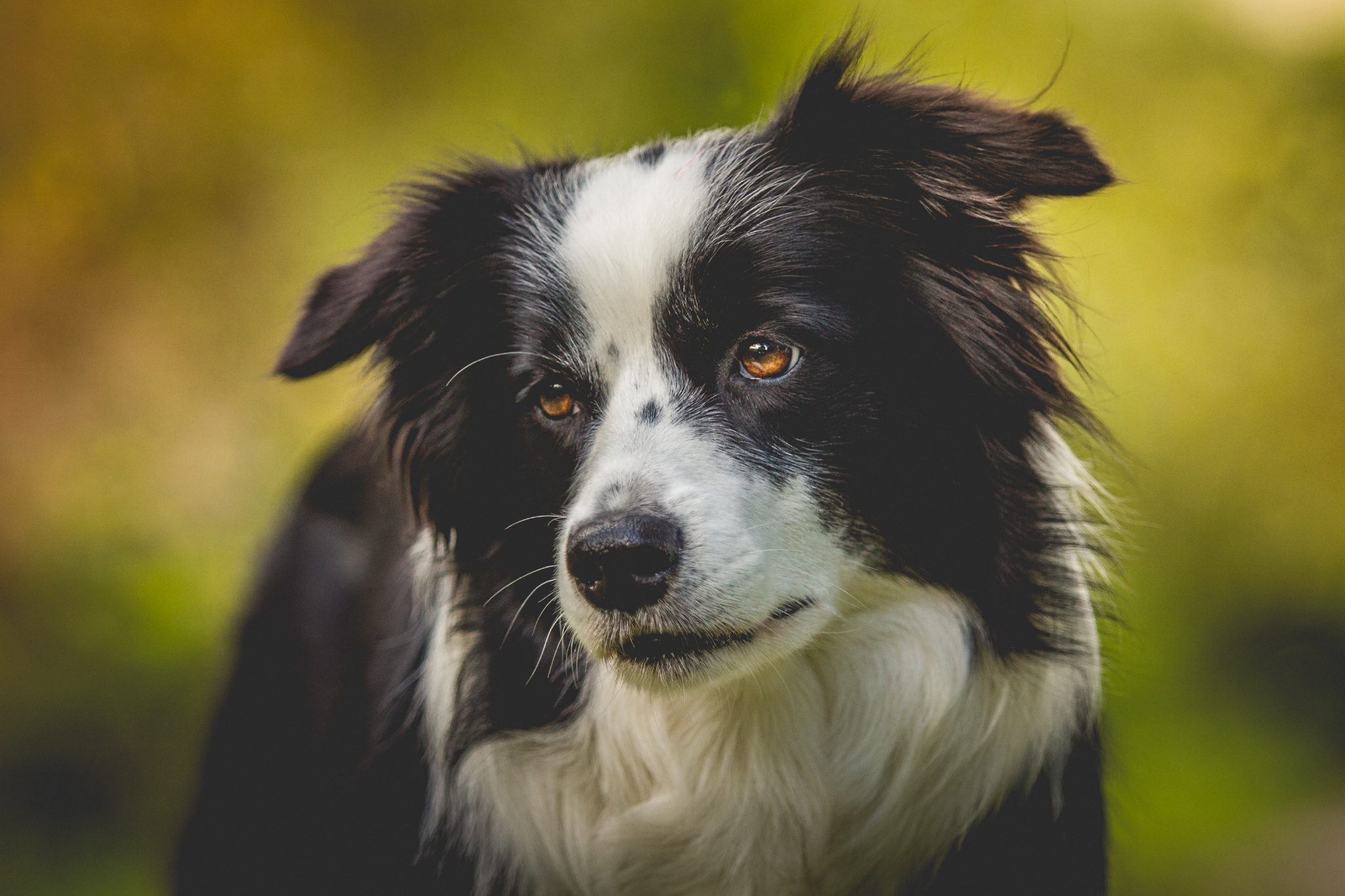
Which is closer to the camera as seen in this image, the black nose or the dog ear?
the black nose

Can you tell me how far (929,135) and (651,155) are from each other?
2.03ft

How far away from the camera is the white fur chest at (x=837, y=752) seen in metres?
2.07

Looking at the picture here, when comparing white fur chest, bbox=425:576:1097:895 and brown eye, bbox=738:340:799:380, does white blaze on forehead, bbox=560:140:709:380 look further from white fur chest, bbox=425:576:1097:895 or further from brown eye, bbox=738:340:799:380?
white fur chest, bbox=425:576:1097:895

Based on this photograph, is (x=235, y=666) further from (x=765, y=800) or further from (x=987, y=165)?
(x=987, y=165)

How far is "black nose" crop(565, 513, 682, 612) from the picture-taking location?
172 cm

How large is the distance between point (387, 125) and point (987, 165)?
3.87 metres

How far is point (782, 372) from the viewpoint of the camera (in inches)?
77.4

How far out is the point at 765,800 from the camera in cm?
209

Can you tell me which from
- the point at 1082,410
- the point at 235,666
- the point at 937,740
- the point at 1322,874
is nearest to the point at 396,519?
the point at 235,666

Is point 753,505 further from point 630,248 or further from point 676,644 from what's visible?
point 630,248

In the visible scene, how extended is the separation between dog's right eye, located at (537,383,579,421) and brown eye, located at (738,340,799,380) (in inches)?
14.9

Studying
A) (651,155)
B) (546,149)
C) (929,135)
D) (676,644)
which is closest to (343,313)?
(651,155)

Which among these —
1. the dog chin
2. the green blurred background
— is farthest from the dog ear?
the green blurred background

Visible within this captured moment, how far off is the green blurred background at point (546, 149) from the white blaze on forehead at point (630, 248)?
2.46 m
